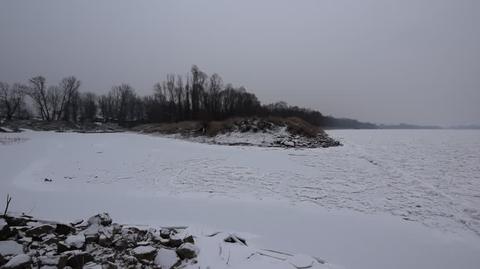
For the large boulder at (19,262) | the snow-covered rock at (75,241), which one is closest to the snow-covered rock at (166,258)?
the snow-covered rock at (75,241)

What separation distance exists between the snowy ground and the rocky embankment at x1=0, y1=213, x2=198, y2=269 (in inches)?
40.7

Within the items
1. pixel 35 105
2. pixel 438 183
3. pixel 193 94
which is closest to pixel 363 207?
pixel 438 183

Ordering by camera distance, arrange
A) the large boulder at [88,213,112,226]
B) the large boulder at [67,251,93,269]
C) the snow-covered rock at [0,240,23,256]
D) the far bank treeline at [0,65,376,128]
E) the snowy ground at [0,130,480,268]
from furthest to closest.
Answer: the far bank treeline at [0,65,376,128] < the large boulder at [88,213,112,226] < the snowy ground at [0,130,480,268] < the snow-covered rock at [0,240,23,256] < the large boulder at [67,251,93,269]

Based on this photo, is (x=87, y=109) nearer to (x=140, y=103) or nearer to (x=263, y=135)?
(x=140, y=103)

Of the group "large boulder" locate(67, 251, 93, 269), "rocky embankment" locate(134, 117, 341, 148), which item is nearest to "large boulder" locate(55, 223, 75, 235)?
"large boulder" locate(67, 251, 93, 269)

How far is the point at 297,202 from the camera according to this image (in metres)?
6.96

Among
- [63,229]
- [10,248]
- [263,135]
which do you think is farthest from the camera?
[263,135]

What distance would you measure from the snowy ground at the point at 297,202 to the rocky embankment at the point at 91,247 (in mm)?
1033

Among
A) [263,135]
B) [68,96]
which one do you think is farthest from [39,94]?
[263,135]

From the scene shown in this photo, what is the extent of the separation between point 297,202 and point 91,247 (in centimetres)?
488

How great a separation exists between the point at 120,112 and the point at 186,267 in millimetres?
87468

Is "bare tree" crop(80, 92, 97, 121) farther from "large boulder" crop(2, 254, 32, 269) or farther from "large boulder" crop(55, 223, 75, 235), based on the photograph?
"large boulder" crop(2, 254, 32, 269)

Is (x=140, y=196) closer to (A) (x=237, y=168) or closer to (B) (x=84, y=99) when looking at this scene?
(A) (x=237, y=168)

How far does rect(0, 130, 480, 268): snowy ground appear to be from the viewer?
4621 millimetres
